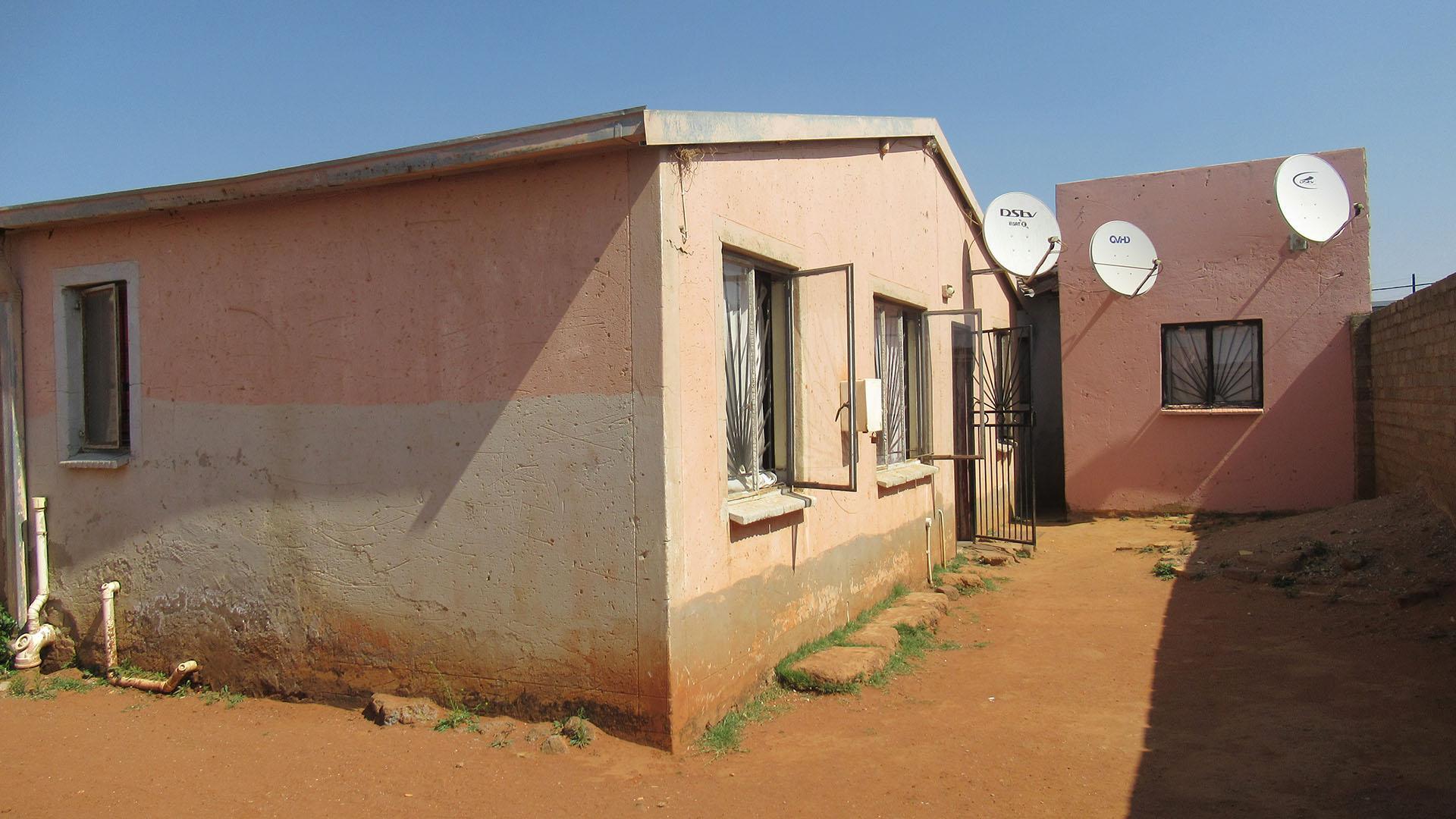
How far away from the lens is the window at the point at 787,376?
530 centimetres

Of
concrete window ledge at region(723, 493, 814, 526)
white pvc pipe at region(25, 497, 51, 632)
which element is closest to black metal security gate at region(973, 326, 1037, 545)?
concrete window ledge at region(723, 493, 814, 526)

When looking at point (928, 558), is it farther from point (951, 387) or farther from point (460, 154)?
point (460, 154)

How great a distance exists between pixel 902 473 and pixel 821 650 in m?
2.15

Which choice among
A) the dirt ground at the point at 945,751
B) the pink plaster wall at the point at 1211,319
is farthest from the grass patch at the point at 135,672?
the pink plaster wall at the point at 1211,319

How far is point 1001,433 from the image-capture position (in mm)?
10852

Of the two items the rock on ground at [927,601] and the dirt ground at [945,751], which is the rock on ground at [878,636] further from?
the rock on ground at [927,601]

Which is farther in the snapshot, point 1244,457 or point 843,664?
point 1244,457

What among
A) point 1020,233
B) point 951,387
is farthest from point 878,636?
point 1020,233

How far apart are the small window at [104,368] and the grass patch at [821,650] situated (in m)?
4.36

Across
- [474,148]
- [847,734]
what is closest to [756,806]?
[847,734]

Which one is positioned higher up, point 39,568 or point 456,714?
point 39,568

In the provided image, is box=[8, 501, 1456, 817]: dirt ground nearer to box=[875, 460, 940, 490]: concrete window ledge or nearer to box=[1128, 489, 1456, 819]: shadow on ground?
box=[1128, 489, 1456, 819]: shadow on ground

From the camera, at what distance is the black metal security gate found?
9617 millimetres

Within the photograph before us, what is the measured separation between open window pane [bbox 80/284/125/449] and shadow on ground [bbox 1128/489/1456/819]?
6237 mm
